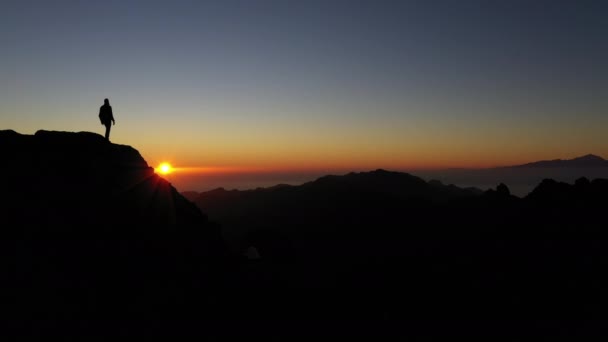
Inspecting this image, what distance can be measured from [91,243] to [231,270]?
11.8 meters

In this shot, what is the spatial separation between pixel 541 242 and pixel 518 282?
14443 millimetres

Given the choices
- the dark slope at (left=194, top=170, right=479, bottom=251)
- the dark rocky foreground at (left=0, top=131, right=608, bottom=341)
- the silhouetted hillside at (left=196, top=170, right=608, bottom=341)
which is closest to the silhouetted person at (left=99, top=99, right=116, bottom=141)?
the dark rocky foreground at (left=0, top=131, right=608, bottom=341)

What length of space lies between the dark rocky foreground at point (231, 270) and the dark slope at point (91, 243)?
0.25 feet

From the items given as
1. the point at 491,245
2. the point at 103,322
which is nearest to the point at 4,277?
the point at 103,322

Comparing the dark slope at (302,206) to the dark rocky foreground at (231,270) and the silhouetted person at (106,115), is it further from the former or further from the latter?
the silhouetted person at (106,115)

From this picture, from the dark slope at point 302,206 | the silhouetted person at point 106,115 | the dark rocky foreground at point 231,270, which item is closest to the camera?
the dark rocky foreground at point 231,270

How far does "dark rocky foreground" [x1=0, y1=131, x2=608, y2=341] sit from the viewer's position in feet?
71.8

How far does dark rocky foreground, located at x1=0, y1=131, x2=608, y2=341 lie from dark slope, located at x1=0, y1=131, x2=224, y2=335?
0.25 feet

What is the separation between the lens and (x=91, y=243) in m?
24.0

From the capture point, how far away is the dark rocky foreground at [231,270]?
21875mm

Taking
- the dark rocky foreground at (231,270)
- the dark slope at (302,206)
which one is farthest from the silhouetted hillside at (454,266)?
the dark slope at (302,206)

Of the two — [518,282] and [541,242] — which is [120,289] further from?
[541,242]

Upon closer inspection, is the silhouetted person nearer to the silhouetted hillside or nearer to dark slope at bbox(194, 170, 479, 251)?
the silhouetted hillside

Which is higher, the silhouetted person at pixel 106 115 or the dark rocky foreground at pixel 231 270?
the silhouetted person at pixel 106 115
